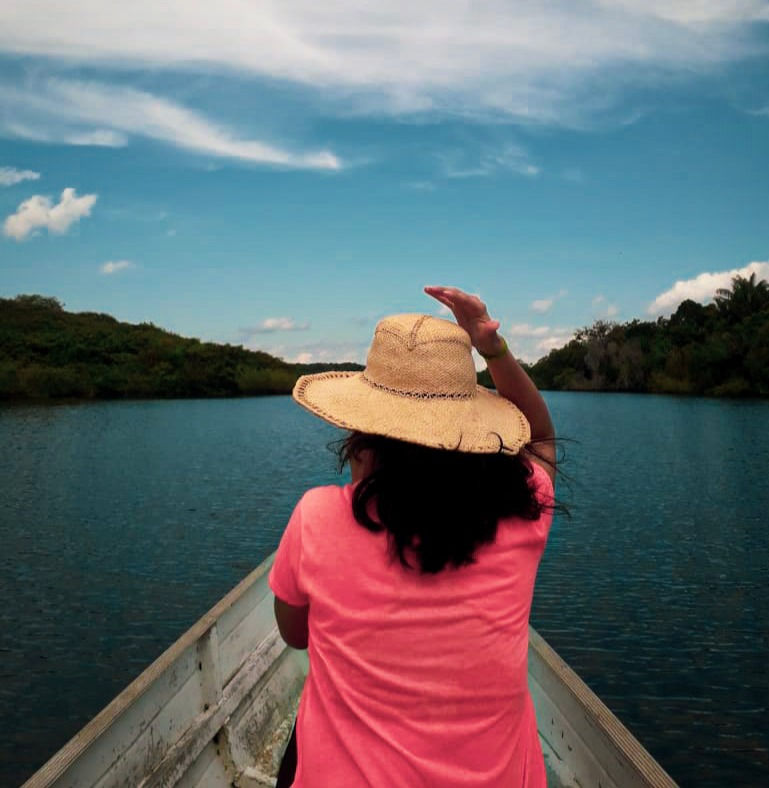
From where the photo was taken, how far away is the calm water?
657cm

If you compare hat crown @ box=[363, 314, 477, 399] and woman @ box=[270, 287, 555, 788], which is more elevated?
hat crown @ box=[363, 314, 477, 399]

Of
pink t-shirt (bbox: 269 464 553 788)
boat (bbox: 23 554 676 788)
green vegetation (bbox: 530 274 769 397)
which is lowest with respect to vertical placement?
boat (bbox: 23 554 676 788)

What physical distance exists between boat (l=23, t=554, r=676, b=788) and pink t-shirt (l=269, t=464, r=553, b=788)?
3.29 feet

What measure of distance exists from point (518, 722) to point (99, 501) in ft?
57.7

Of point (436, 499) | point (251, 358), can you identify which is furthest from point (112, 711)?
point (251, 358)

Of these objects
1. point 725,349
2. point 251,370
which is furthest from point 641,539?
point 251,370

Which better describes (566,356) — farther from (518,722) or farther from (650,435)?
(518,722)

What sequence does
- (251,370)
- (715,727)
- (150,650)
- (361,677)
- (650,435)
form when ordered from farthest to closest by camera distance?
(251,370) < (650,435) < (150,650) < (715,727) < (361,677)

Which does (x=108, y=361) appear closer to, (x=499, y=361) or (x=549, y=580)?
(x=549, y=580)

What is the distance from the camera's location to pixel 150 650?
8125 millimetres

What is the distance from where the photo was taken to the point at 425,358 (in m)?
1.43

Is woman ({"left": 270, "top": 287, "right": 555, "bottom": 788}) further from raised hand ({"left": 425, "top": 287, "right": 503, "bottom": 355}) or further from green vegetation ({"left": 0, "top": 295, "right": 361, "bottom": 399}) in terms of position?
green vegetation ({"left": 0, "top": 295, "right": 361, "bottom": 399})

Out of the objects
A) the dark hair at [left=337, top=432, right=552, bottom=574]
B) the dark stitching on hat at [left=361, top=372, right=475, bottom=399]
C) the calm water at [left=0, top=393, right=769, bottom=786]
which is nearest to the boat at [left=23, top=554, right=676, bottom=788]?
the dark hair at [left=337, top=432, right=552, bottom=574]

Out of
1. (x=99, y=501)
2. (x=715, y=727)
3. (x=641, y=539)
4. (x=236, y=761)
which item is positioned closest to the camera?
(x=236, y=761)
